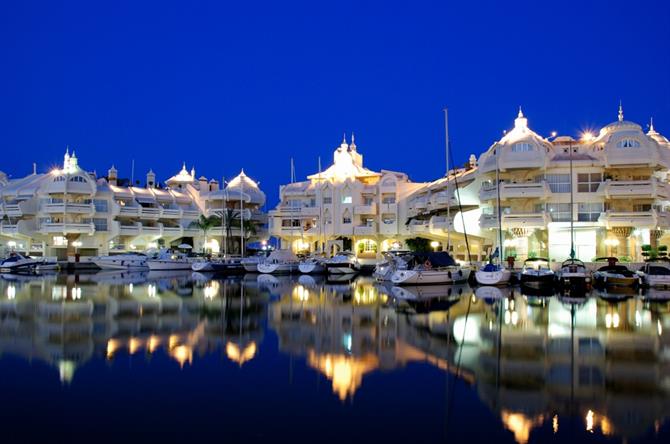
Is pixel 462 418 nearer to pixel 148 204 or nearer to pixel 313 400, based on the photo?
pixel 313 400

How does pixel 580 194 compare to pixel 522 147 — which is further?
Result: pixel 522 147

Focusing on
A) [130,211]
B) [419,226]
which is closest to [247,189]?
[130,211]

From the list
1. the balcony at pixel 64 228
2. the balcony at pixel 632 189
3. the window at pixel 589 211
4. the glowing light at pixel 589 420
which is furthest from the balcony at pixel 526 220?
the balcony at pixel 64 228

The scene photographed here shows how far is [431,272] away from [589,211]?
16452 mm

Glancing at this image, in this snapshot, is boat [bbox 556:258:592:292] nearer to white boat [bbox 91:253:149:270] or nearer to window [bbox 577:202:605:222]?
window [bbox 577:202:605:222]

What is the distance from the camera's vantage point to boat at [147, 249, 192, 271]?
64.6 meters

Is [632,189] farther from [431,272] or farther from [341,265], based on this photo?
[341,265]

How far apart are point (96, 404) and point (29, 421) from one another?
1.34 m

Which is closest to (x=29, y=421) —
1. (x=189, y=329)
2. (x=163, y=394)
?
(x=163, y=394)

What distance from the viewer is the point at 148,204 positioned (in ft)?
271

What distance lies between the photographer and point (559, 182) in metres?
50.2

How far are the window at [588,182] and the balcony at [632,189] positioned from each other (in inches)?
63.6

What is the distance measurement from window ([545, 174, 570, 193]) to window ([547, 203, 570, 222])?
124cm

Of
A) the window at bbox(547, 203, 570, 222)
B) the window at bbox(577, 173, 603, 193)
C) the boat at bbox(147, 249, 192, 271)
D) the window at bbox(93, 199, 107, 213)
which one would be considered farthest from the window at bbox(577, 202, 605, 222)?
the window at bbox(93, 199, 107, 213)
